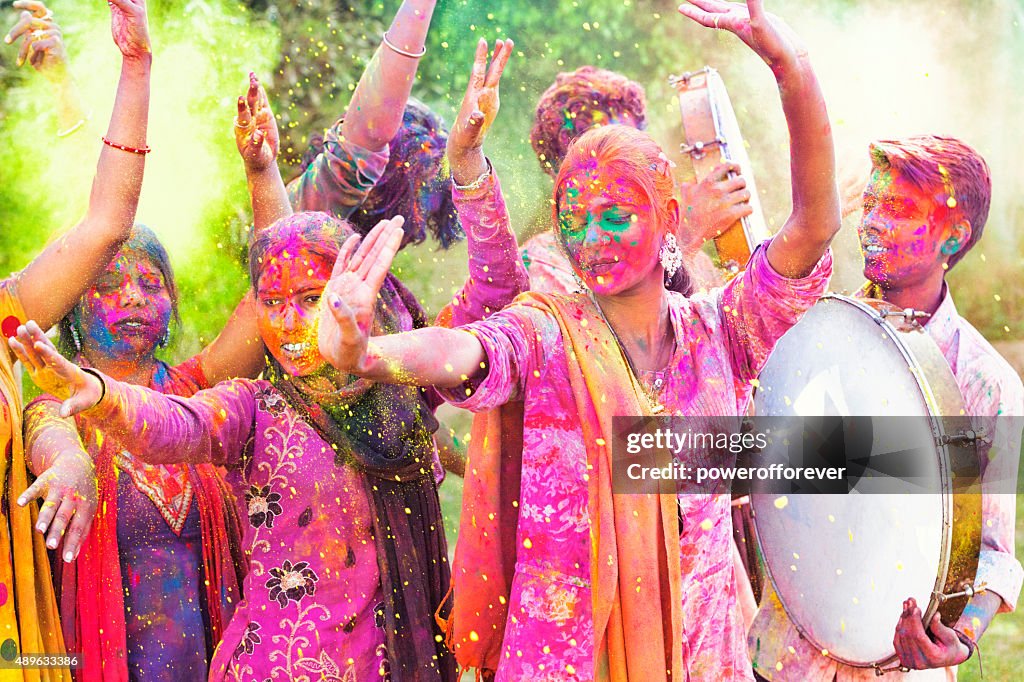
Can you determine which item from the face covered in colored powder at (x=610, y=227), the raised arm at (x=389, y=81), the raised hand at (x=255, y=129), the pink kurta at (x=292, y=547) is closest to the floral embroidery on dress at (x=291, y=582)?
the pink kurta at (x=292, y=547)

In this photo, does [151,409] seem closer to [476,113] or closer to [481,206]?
[481,206]

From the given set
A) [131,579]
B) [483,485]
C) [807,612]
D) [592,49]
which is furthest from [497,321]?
[592,49]

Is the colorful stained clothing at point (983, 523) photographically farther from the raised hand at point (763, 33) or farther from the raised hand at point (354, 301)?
the raised hand at point (354, 301)

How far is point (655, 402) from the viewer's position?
2.91 meters

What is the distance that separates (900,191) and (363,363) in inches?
65.1

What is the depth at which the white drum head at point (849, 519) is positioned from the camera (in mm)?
2777

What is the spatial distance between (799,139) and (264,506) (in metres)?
1.68

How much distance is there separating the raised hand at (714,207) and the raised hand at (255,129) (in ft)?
4.14

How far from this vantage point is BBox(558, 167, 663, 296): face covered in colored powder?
286 cm

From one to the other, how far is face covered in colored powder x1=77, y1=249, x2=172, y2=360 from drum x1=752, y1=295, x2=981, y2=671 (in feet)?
5.77

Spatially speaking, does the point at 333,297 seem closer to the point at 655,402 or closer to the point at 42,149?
the point at 655,402

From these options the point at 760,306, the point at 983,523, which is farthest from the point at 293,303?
the point at 983,523

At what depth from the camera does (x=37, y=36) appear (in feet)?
11.6

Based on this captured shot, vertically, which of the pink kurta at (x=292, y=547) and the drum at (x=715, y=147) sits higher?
the drum at (x=715, y=147)
